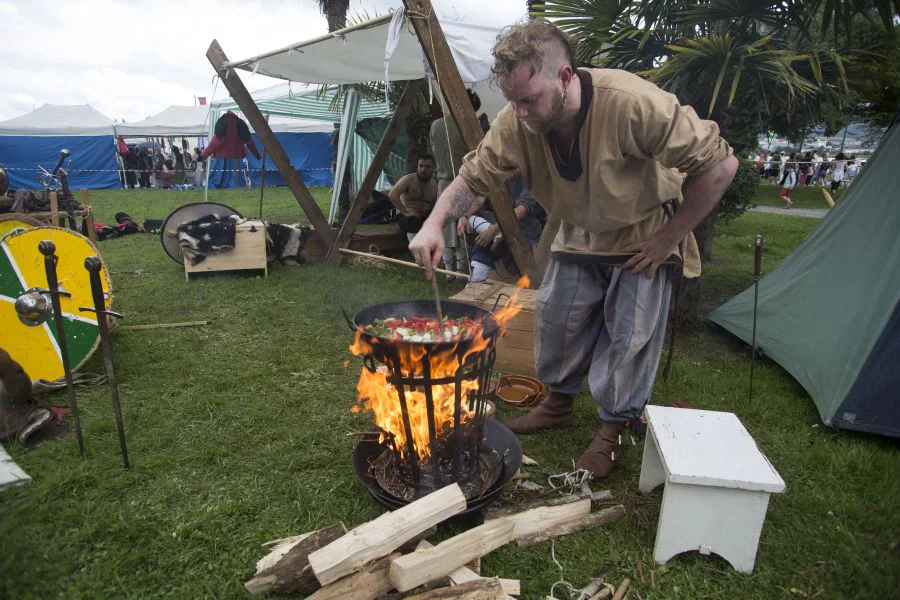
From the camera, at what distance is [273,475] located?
98.7 inches

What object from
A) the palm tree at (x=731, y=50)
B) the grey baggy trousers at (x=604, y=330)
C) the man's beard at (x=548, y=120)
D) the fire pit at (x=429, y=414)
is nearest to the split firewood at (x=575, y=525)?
the fire pit at (x=429, y=414)

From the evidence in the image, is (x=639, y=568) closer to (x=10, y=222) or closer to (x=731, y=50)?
(x=731, y=50)

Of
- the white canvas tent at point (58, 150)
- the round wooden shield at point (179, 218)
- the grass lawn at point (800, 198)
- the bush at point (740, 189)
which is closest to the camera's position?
the bush at point (740, 189)

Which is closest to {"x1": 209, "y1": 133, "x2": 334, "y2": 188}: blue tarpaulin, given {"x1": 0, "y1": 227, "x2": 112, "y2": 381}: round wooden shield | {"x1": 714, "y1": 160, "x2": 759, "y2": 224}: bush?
{"x1": 714, "y1": 160, "x2": 759, "y2": 224}: bush

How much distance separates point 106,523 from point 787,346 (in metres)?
4.03

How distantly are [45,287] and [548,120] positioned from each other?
306 cm

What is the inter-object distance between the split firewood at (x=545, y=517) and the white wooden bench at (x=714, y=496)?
1.05ft

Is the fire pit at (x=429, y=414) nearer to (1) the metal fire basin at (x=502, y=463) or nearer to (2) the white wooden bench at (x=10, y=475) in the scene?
(1) the metal fire basin at (x=502, y=463)

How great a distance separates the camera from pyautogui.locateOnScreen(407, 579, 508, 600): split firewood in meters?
1.72

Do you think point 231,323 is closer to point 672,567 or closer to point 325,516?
point 325,516

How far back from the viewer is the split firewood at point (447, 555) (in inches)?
67.9

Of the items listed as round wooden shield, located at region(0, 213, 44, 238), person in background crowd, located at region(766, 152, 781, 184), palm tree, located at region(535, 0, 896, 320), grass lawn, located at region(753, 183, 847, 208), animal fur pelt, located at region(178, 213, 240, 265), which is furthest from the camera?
person in background crowd, located at region(766, 152, 781, 184)

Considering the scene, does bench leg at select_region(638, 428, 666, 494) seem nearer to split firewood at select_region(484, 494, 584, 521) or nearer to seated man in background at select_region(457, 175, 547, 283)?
split firewood at select_region(484, 494, 584, 521)

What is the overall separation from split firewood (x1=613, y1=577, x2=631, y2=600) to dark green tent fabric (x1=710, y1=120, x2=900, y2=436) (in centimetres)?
169
